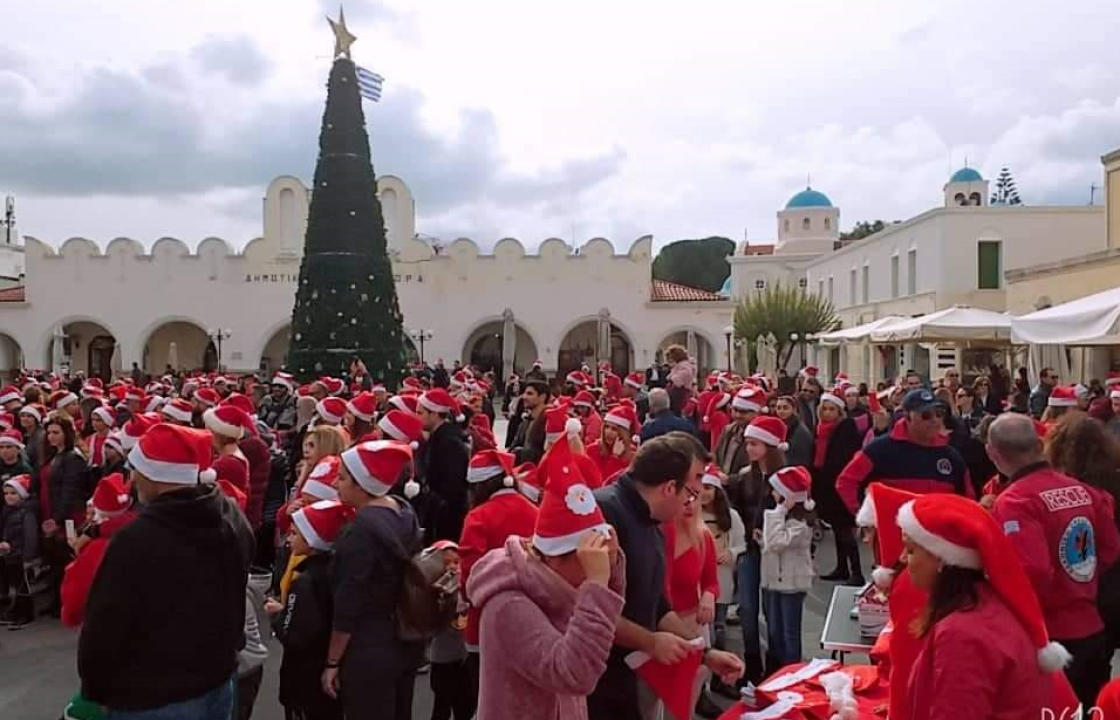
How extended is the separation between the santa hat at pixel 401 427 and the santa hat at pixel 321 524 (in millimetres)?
2385

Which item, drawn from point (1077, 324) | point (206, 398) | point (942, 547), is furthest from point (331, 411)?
point (1077, 324)

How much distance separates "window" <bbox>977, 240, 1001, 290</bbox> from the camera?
3262 cm

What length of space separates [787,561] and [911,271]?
31992mm

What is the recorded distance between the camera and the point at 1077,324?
12.0 metres

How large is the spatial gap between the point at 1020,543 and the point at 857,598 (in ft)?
4.19

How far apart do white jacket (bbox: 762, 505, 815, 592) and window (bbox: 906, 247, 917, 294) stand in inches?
1234

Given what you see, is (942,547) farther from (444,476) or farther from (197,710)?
(444,476)

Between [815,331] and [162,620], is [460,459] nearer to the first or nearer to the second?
[162,620]

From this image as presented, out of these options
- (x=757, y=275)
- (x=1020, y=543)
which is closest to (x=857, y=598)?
(x=1020, y=543)

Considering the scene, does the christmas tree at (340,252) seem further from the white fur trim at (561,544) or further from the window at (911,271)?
the window at (911,271)

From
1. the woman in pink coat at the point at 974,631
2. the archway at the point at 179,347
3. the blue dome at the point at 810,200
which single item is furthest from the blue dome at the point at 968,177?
the woman in pink coat at the point at 974,631

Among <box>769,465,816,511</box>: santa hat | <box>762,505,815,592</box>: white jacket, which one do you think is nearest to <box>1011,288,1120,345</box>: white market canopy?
<box>769,465,816,511</box>: santa hat

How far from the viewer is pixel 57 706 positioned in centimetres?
606

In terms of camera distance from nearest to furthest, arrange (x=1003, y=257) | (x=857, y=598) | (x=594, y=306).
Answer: (x=857, y=598) < (x=1003, y=257) < (x=594, y=306)
